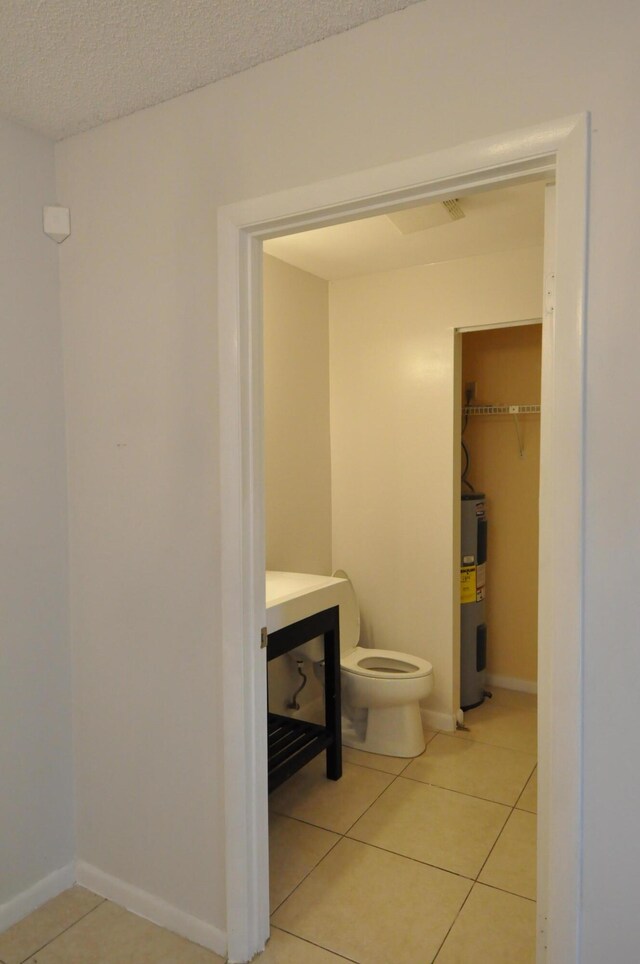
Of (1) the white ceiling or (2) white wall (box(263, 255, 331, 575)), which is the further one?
(2) white wall (box(263, 255, 331, 575))

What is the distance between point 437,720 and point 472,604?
668 mm

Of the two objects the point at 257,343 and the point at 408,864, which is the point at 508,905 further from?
the point at 257,343

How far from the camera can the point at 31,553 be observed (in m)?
1.96

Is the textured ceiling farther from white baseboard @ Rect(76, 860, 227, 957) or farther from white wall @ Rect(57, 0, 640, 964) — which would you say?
white baseboard @ Rect(76, 860, 227, 957)

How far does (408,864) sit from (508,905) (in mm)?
359

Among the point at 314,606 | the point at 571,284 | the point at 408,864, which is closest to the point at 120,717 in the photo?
the point at 314,606

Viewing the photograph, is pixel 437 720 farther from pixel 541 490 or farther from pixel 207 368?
pixel 207 368

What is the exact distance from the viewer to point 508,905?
1960 millimetres

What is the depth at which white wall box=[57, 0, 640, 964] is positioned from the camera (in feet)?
4.00

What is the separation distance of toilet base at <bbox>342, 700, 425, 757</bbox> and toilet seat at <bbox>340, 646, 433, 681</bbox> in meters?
0.16

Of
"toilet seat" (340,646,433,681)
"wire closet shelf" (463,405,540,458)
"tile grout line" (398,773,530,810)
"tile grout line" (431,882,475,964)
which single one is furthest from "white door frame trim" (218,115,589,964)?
"wire closet shelf" (463,405,540,458)

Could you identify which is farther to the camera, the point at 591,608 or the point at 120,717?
the point at 120,717

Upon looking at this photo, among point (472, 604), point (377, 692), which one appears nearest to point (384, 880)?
point (377, 692)

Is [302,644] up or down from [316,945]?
up
